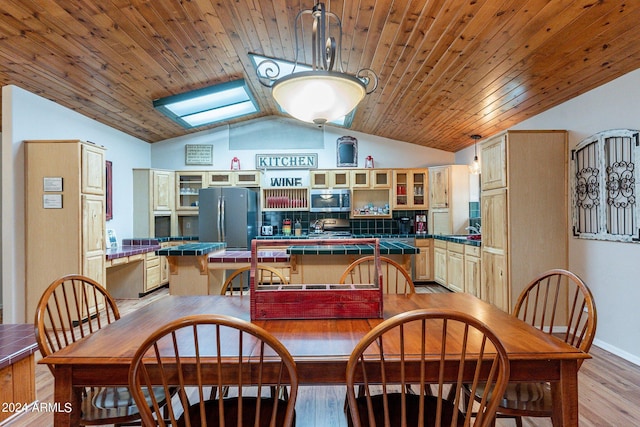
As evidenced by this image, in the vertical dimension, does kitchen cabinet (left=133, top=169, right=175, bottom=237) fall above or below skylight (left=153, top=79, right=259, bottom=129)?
below

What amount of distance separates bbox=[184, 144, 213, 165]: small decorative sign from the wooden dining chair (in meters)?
5.32

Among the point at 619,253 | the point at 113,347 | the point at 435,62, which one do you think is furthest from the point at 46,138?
the point at 619,253

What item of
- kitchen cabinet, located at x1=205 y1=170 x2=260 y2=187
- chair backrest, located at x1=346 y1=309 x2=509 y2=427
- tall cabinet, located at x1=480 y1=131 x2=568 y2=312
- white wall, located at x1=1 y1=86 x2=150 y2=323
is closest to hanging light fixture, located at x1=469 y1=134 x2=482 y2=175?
tall cabinet, located at x1=480 y1=131 x2=568 y2=312

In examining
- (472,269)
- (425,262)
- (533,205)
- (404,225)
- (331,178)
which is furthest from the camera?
(404,225)

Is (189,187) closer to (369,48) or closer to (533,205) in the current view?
(369,48)

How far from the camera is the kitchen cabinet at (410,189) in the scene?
19.3 ft

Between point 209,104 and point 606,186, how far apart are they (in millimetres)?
4865

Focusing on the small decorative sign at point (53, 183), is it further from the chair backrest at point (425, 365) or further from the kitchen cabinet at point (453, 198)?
the kitchen cabinet at point (453, 198)

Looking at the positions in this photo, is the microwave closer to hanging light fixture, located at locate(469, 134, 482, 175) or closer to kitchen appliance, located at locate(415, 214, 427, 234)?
kitchen appliance, located at locate(415, 214, 427, 234)

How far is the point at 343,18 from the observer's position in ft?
8.44

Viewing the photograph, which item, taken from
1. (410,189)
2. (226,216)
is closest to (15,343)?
(226,216)

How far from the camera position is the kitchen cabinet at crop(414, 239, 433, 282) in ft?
18.4

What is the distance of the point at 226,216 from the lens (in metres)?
5.51

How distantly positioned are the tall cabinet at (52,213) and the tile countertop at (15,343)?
1092 mm
